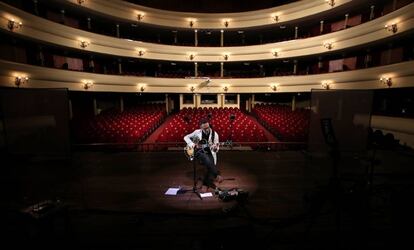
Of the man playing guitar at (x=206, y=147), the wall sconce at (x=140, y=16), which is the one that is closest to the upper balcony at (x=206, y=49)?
the wall sconce at (x=140, y=16)

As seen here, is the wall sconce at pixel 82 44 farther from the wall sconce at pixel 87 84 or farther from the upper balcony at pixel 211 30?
the wall sconce at pixel 87 84

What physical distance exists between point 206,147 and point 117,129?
22.1 ft

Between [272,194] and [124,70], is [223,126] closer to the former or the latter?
[272,194]

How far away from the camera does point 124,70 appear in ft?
60.6

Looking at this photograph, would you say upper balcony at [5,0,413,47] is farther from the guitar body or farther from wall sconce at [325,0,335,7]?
the guitar body

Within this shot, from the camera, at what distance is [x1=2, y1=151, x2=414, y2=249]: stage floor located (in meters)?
2.94

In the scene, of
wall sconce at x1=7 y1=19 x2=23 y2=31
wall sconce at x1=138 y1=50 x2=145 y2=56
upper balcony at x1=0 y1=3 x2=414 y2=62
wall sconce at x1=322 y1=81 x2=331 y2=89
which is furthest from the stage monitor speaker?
wall sconce at x1=138 y1=50 x2=145 y2=56

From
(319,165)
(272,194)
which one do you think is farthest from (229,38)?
(272,194)

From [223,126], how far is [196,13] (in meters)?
10.8

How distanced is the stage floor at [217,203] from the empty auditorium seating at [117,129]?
2521 mm

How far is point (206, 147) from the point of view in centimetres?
495

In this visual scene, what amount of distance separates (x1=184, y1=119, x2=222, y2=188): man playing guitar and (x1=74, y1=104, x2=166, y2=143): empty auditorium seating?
17.0 feet

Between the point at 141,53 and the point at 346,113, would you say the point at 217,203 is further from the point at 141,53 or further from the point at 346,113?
the point at 141,53

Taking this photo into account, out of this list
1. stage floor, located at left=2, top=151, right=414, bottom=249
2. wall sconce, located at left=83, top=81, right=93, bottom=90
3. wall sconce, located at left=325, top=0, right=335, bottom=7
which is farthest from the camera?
wall sconce, located at left=325, top=0, right=335, bottom=7
